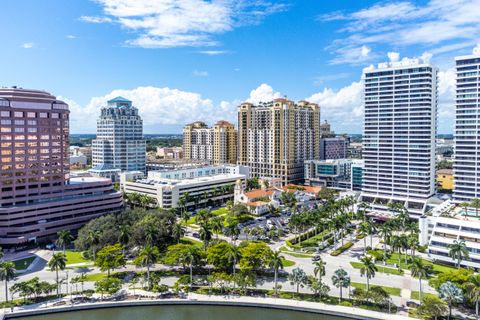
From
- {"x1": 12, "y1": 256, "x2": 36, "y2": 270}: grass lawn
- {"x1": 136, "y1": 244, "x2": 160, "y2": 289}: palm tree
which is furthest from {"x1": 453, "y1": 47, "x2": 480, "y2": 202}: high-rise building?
{"x1": 12, "y1": 256, "x2": 36, "y2": 270}: grass lawn

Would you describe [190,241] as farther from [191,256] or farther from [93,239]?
Answer: [191,256]

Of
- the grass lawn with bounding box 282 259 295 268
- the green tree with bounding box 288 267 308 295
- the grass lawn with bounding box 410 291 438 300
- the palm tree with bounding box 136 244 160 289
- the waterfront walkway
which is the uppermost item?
the palm tree with bounding box 136 244 160 289

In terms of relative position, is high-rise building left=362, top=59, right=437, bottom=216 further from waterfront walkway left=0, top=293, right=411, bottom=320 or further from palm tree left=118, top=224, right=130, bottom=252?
palm tree left=118, top=224, right=130, bottom=252

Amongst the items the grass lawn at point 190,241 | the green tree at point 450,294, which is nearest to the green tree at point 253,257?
the grass lawn at point 190,241

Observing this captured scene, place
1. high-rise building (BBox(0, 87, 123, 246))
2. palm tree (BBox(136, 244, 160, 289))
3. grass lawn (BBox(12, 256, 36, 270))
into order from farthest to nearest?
high-rise building (BBox(0, 87, 123, 246))
grass lawn (BBox(12, 256, 36, 270))
palm tree (BBox(136, 244, 160, 289))

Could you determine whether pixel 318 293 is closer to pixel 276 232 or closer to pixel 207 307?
pixel 207 307

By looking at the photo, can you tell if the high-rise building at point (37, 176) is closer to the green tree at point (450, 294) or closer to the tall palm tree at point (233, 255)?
the tall palm tree at point (233, 255)

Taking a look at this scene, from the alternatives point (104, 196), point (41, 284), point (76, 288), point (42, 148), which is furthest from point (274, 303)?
point (42, 148)
